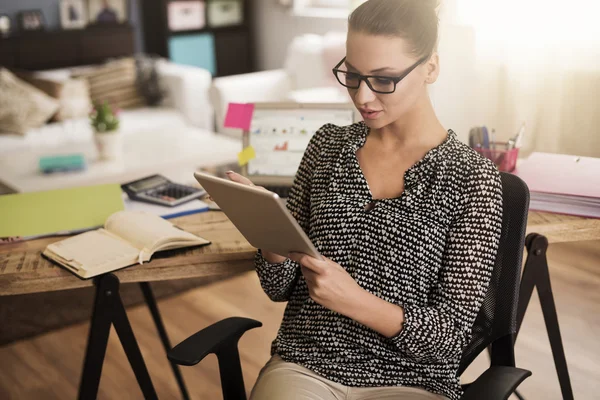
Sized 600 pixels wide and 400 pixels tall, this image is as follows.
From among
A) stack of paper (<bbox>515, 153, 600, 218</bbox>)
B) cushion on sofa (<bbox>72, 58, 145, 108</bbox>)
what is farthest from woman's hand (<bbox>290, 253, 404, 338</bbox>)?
cushion on sofa (<bbox>72, 58, 145, 108</bbox>)

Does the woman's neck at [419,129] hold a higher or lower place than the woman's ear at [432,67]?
lower

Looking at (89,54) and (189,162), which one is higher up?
(89,54)

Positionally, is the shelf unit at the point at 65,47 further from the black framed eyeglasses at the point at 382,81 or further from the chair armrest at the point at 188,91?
the black framed eyeglasses at the point at 382,81

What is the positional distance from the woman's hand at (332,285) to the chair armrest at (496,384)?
0.78 ft

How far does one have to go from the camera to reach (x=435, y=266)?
1.22 meters

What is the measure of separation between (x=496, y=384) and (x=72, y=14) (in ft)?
15.9

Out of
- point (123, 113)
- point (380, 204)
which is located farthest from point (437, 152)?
point (123, 113)

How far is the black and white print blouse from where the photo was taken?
1168 millimetres

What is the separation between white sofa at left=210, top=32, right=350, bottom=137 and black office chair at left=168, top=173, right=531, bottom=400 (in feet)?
9.75

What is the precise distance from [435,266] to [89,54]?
459 cm

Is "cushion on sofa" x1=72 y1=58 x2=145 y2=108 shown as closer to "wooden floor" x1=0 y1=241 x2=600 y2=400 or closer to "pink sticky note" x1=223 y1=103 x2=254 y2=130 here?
"wooden floor" x1=0 y1=241 x2=600 y2=400

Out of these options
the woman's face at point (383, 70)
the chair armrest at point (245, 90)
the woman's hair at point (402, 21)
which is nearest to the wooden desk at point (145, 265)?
the woman's face at point (383, 70)

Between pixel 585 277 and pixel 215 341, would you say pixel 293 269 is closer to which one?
pixel 215 341

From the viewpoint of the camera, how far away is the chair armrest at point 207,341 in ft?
3.84
